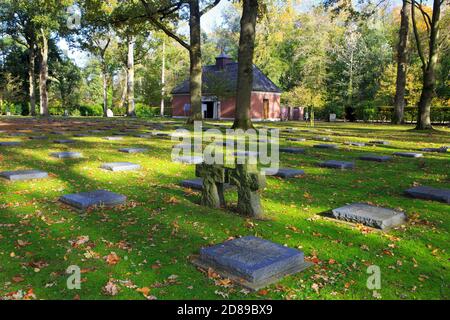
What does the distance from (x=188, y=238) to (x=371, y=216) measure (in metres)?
2.38

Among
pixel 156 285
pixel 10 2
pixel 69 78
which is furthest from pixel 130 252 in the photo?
pixel 69 78

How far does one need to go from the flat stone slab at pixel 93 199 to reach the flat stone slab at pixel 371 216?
315 cm

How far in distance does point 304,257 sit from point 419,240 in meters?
1.56

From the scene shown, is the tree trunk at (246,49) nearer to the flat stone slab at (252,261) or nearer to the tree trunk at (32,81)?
the flat stone slab at (252,261)

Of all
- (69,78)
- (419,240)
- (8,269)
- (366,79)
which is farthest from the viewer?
(69,78)

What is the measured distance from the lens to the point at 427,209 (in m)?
5.89

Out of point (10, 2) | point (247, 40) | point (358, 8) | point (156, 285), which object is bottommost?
point (156, 285)

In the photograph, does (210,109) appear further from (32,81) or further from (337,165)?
(337,165)

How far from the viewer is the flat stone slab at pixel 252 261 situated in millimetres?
3465

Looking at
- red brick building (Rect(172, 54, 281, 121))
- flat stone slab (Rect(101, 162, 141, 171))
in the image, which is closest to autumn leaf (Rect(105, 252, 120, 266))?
flat stone slab (Rect(101, 162, 141, 171))

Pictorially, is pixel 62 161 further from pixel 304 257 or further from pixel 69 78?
pixel 69 78

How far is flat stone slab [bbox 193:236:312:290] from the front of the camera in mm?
3465

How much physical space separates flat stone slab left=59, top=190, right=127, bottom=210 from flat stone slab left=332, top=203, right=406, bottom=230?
3155 millimetres

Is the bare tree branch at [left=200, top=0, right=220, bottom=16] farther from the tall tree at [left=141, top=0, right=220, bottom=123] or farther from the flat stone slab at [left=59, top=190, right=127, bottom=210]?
the flat stone slab at [left=59, top=190, right=127, bottom=210]
